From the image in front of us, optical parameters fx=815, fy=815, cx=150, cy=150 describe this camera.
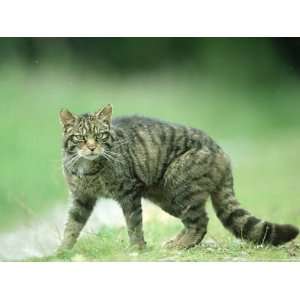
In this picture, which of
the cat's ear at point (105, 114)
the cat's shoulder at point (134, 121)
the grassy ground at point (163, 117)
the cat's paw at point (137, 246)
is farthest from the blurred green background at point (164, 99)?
the cat's paw at point (137, 246)

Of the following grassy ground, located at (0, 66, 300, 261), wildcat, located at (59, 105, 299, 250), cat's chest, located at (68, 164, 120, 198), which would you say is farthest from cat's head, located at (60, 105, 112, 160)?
grassy ground, located at (0, 66, 300, 261)

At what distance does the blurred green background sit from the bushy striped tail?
423 mm

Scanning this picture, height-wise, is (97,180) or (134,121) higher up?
(134,121)

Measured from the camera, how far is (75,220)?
6.50 meters

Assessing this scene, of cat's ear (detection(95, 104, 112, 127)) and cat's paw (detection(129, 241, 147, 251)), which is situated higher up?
cat's ear (detection(95, 104, 112, 127))

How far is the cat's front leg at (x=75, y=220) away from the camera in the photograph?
646 centimetres

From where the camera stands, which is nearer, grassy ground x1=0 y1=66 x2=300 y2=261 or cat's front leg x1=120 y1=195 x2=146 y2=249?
cat's front leg x1=120 y1=195 x2=146 y2=249

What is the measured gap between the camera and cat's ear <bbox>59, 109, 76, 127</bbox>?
20.7ft

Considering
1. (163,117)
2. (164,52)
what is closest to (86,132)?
(163,117)

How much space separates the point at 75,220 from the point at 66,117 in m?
0.83

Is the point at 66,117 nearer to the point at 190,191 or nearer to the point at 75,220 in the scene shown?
the point at 75,220

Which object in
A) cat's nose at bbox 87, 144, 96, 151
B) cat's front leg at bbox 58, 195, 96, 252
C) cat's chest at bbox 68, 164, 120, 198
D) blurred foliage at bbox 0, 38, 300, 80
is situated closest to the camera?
cat's nose at bbox 87, 144, 96, 151

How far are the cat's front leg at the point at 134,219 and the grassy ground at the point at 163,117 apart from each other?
0.36 metres

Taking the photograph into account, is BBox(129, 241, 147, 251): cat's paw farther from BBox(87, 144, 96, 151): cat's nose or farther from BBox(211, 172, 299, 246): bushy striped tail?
BBox(87, 144, 96, 151): cat's nose
